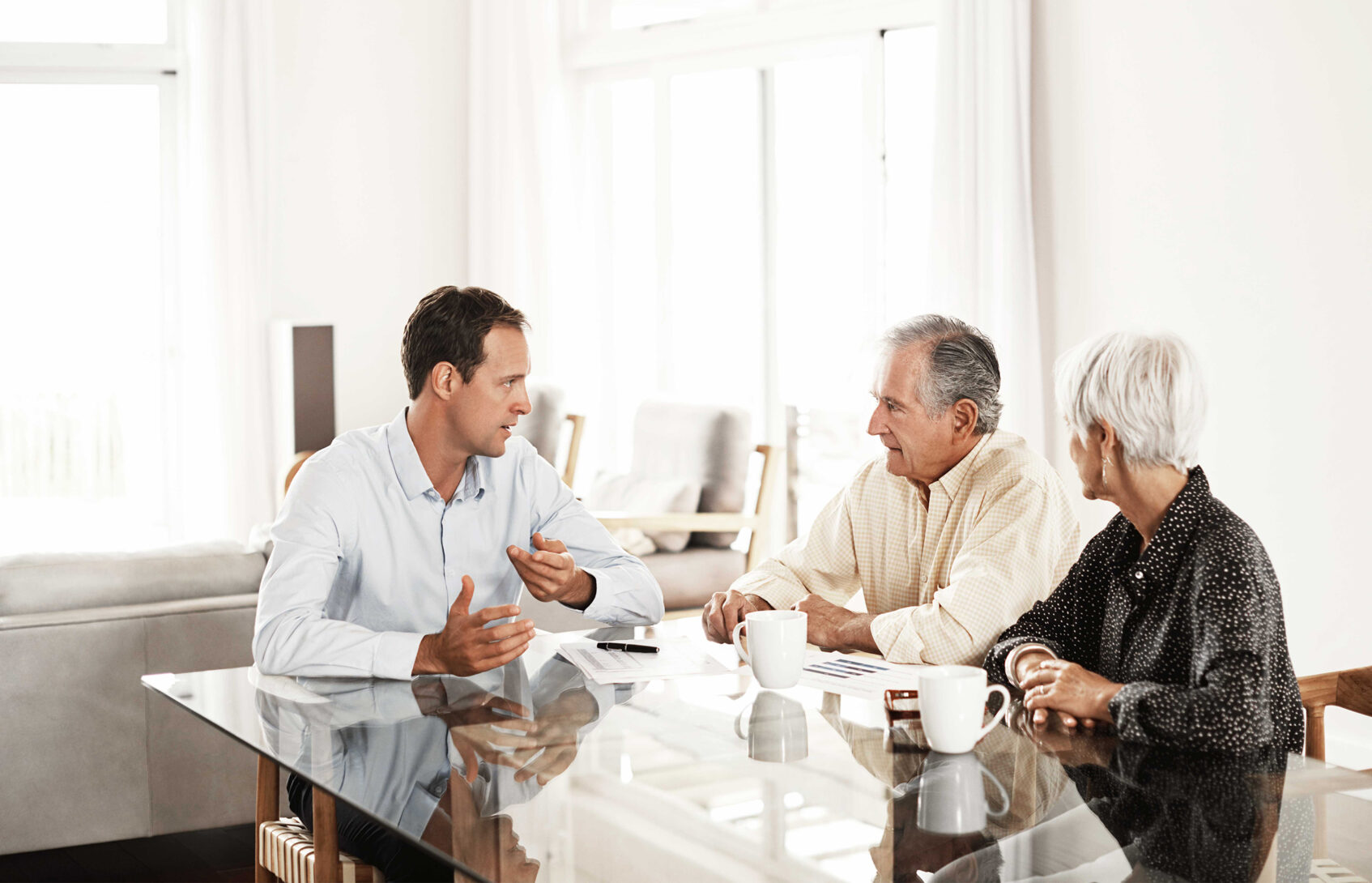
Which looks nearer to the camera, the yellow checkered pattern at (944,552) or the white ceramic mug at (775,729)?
the white ceramic mug at (775,729)

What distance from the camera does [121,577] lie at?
273 centimetres

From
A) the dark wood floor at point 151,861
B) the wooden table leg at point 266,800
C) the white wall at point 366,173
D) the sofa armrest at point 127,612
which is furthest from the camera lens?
the white wall at point 366,173

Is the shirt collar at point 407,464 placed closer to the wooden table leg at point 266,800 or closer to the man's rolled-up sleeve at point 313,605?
the man's rolled-up sleeve at point 313,605

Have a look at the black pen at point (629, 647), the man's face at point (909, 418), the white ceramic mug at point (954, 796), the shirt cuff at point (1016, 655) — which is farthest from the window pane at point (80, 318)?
the white ceramic mug at point (954, 796)

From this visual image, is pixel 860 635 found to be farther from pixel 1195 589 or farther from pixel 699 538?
pixel 699 538

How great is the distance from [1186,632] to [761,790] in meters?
0.57

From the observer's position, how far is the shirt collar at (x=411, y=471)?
2.14 metres

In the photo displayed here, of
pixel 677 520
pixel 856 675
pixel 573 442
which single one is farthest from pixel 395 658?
pixel 573 442

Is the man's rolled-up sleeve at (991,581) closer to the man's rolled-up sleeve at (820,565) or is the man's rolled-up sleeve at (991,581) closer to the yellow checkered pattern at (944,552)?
the yellow checkered pattern at (944,552)

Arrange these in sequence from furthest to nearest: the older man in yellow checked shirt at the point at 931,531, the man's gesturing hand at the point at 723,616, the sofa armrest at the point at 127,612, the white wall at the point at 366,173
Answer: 1. the white wall at the point at 366,173
2. the sofa armrest at the point at 127,612
3. the man's gesturing hand at the point at 723,616
4. the older man in yellow checked shirt at the point at 931,531

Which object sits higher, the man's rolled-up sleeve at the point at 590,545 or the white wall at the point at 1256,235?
the white wall at the point at 1256,235

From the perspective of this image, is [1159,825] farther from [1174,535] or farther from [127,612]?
[127,612]

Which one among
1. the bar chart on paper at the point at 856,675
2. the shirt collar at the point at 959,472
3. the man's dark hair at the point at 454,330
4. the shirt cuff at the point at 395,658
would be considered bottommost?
the bar chart on paper at the point at 856,675

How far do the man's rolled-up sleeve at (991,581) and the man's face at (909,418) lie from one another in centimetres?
14
